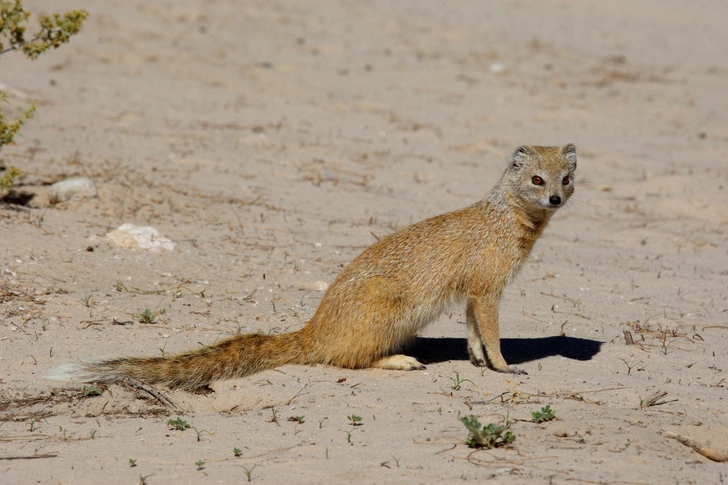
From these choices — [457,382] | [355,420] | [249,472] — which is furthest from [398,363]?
[249,472]

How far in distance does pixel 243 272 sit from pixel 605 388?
10.2 ft

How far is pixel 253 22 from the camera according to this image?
56.5 ft

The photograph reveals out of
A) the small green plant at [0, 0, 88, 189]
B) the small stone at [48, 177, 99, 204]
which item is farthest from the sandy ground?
the small green plant at [0, 0, 88, 189]

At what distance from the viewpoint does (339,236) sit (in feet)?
26.6

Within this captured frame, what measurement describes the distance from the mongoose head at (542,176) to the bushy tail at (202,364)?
1718 millimetres

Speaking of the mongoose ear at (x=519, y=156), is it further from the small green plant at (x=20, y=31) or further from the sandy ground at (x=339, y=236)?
the small green plant at (x=20, y=31)

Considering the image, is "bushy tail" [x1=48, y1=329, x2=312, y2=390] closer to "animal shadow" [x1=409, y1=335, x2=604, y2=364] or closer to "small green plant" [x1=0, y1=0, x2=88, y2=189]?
"animal shadow" [x1=409, y1=335, x2=604, y2=364]

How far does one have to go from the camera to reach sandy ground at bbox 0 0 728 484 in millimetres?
4211

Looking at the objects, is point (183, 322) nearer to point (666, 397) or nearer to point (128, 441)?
point (128, 441)

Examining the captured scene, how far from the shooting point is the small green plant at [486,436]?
4.02 meters

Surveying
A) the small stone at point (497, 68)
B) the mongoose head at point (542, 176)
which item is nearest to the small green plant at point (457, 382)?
A: the mongoose head at point (542, 176)

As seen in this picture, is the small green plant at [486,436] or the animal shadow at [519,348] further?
the animal shadow at [519,348]

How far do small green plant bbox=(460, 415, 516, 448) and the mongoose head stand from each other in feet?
5.71

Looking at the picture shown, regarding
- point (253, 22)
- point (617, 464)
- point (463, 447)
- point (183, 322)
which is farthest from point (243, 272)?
point (253, 22)
